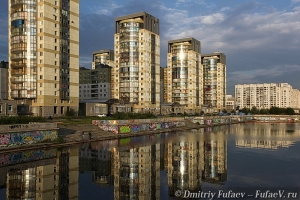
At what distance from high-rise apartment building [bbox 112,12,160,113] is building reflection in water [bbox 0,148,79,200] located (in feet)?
322

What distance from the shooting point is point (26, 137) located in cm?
4494

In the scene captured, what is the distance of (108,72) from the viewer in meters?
165

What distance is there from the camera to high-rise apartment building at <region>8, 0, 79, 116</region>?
8412cm

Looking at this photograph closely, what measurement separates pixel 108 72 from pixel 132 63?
33.7m

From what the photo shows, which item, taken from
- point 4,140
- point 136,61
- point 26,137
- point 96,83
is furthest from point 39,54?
point 96,83

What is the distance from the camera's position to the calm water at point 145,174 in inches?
955

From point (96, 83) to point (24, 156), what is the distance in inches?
5242

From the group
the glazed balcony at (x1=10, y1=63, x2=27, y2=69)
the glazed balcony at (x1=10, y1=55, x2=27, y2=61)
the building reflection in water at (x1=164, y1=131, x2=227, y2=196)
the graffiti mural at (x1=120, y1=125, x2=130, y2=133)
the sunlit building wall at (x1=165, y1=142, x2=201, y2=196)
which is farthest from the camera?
the glazed balcony at (x1=10, y1=63, x2=27, y2=69)

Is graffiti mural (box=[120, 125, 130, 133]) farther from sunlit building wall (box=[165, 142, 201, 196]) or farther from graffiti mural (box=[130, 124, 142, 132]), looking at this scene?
sunlit building wall (box=[165, 142, 201, 196])

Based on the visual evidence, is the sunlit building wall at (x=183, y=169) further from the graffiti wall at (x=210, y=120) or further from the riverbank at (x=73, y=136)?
the graffiti wall at (x=210, y=120)

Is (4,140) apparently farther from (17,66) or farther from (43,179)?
(17,66)

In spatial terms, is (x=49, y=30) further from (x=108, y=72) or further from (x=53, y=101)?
(x=108, y=72)

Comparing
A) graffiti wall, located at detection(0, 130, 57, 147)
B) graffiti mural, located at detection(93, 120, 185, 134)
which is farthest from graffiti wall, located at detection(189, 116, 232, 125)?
graffiti wall, located at detection(0, 130, 57, 147)

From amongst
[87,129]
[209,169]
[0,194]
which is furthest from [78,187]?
[87,129]
